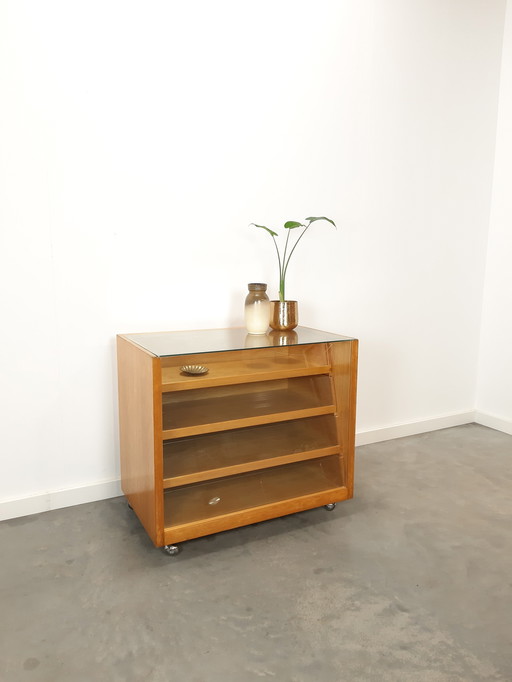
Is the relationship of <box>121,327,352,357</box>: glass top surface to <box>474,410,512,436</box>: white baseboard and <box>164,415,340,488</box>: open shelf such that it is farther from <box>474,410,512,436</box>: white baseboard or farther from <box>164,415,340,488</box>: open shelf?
<box>474,410,512,436</box>: white baseboard

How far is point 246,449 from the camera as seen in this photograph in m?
2.28

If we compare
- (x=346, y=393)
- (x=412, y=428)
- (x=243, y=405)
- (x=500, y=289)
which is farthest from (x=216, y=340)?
(x=500, y=289)

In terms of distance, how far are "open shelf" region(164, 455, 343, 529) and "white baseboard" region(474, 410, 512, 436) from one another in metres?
1.76

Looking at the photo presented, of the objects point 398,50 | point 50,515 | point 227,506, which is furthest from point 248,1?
point 50,515

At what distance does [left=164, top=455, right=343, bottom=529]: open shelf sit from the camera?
6.91ft

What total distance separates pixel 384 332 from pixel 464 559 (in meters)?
1.54

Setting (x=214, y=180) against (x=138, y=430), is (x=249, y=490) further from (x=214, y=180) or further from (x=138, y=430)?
(x=214, y=180)

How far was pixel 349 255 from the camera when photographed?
307 cm

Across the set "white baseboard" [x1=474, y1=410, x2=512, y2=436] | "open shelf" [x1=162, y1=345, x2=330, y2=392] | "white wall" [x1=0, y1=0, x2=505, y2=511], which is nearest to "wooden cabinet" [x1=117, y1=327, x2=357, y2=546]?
"open shelf" [x1=162, y1=345, x2=330, y2=392]

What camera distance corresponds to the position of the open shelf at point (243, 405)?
2081 millimetres

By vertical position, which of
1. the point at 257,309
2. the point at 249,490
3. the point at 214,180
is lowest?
the point at 249,490

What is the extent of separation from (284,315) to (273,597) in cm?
121

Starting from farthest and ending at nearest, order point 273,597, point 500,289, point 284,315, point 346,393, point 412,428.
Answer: point 500,289
point 412,428
point 284,315
point 346,393
point 273,597

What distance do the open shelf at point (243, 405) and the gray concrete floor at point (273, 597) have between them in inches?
19.5
